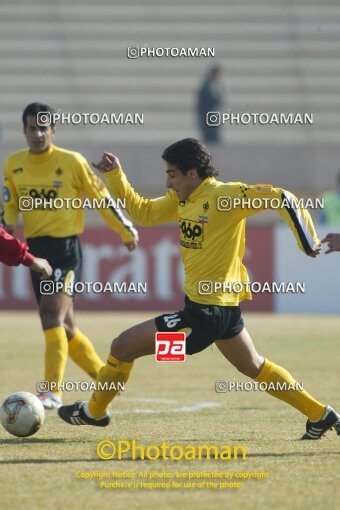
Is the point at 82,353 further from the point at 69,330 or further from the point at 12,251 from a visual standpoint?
the point at 12,251

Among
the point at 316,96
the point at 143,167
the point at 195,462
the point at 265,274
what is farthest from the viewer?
the point at 316,96

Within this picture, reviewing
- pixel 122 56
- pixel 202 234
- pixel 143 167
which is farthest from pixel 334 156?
pixel 202 234

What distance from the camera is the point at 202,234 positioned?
6.74 metres

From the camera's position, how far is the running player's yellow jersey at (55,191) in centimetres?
877

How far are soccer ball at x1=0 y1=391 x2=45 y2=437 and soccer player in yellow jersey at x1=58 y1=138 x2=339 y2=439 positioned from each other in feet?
1.55

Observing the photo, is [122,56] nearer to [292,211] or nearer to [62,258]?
[62,258]

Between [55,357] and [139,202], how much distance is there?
70.5 inches

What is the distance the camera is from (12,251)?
22.3 ft

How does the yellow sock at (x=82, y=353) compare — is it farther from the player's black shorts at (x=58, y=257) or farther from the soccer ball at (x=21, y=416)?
the soccer ball at (x=21, y=416)

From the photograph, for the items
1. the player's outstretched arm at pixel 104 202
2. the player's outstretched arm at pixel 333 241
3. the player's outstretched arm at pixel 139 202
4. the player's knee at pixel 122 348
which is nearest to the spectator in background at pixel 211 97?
the player's outstretched arm at pixel 104 202

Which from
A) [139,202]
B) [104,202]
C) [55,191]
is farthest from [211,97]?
[139,202]

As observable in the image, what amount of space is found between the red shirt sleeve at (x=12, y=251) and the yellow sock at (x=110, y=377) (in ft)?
2.65

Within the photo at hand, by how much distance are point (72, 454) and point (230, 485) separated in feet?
4.26

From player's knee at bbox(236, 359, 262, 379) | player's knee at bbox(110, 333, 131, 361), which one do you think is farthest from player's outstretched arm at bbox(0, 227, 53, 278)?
player's knee at bbox(236, 359, 262, 379)
